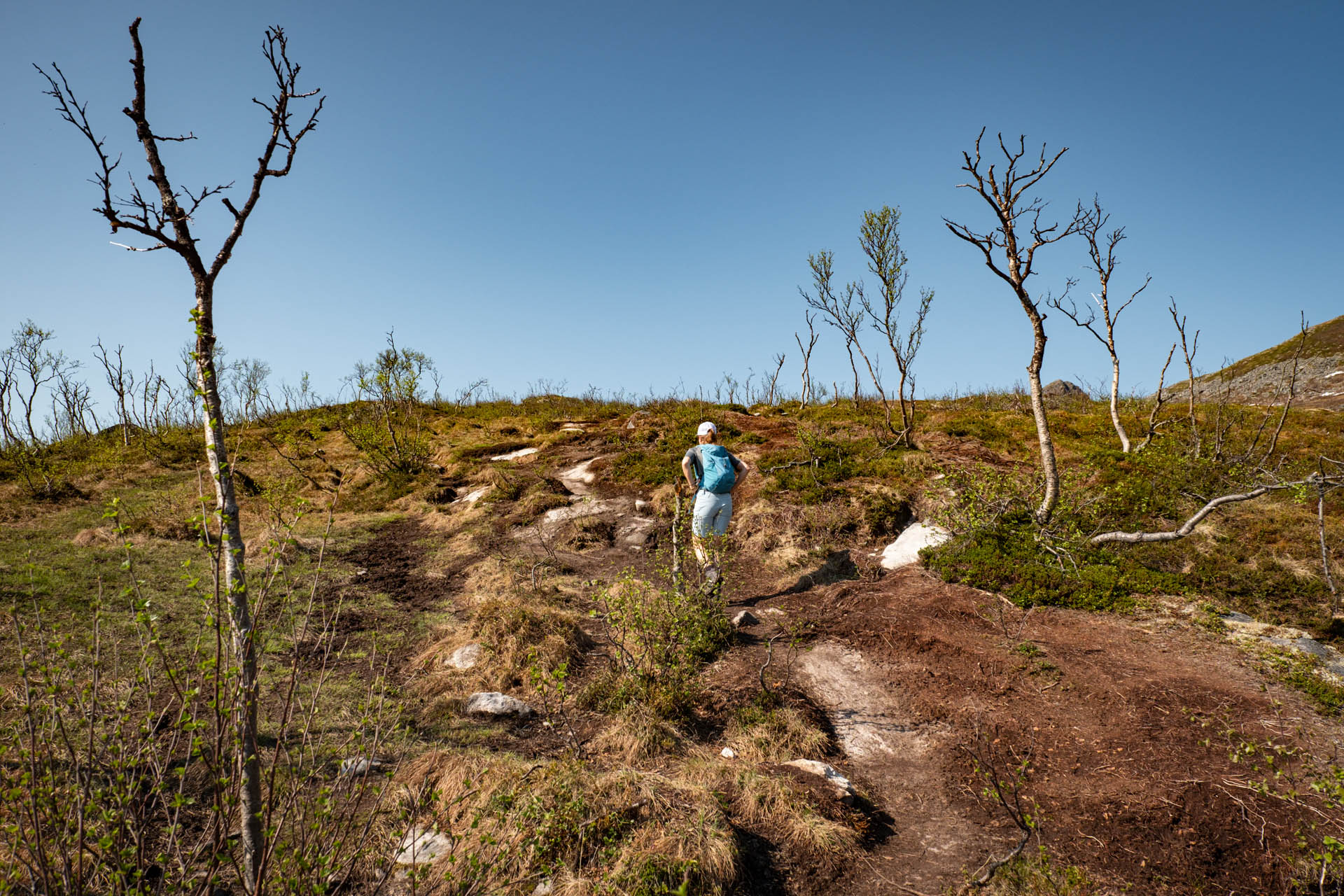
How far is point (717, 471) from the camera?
785cm

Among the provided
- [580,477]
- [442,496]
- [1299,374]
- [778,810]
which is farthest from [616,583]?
[1299,374]

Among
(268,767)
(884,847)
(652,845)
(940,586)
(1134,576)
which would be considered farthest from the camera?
(940,586)

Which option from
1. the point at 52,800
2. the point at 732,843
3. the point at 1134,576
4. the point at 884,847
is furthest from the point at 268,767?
the point at 1134,576

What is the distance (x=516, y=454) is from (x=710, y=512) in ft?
36.8

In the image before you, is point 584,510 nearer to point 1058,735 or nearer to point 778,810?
point 778,810

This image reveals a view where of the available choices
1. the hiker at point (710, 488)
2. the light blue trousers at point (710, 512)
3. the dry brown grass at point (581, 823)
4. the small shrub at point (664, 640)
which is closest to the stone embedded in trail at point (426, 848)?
the dry brown grass at point (581, 823)

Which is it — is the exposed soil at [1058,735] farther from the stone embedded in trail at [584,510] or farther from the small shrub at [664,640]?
the stone embedded in trail at [584,510]

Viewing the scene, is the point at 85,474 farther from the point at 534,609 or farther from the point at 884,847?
the point at 884,847

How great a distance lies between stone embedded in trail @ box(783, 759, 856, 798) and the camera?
14.3ft

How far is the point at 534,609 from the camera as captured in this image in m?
7.33

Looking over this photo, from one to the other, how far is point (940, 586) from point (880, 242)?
9.11 meters

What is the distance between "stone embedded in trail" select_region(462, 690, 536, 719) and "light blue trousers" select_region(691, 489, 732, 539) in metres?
3.03

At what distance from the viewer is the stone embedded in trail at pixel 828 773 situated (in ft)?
14.3

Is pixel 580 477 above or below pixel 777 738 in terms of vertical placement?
above
